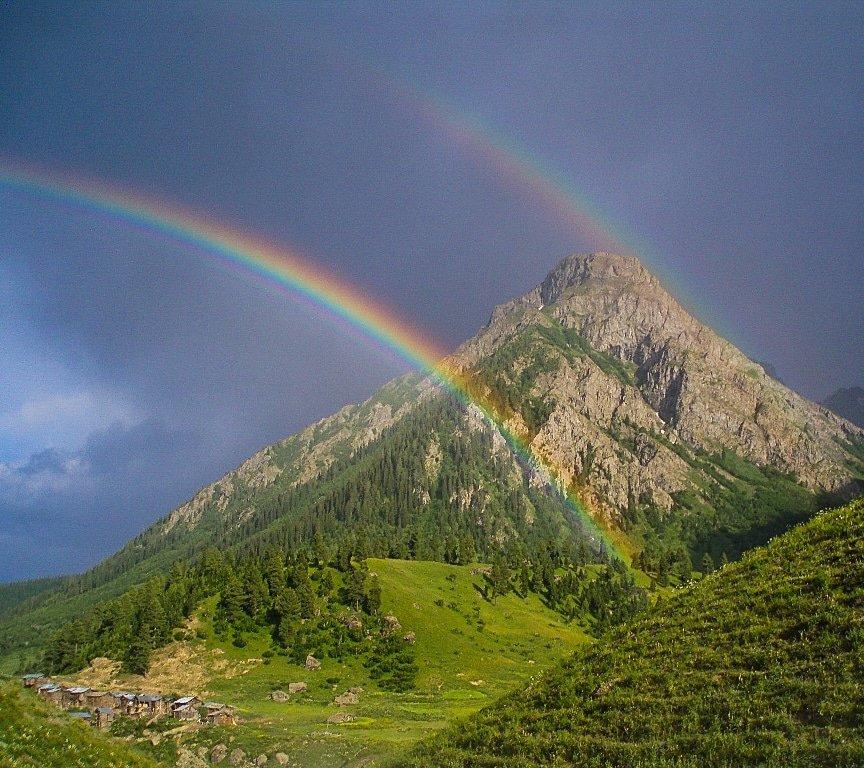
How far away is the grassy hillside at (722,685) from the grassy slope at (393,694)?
22706 millimetres

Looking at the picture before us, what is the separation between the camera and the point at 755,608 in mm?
26109

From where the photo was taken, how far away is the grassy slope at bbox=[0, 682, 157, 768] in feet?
72.2

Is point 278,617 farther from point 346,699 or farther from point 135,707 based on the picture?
point 135,707

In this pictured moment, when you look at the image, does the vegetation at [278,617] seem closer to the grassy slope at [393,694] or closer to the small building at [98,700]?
the grassy slope at [393,694]

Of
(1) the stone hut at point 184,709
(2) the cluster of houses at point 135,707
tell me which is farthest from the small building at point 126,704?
(1) the stone hut at point 184,709

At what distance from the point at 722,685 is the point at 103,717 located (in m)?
64.8

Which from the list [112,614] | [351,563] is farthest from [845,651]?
[112,614]

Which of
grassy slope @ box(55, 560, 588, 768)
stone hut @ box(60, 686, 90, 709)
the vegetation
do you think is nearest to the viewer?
grassy slope @ box(55, 560, 588, 768)

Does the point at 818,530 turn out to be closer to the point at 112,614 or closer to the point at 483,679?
the point at 483,679

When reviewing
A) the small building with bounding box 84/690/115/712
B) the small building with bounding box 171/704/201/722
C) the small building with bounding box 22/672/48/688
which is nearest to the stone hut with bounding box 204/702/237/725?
the small building with bounding box 171/704/201/722

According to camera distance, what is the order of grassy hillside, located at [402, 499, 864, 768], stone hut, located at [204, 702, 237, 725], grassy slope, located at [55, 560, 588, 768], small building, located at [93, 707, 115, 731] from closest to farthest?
Result: grassy hillside, located at [402, 499, 864, 768]
grassy slope, located at [55, 560, 588, 768]
small building, located at [93, 707, 115, 731]
stone hut, located at [204, 702, 237, 725]

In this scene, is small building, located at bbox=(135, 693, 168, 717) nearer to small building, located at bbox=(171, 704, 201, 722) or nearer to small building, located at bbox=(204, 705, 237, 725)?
small building, located at bbox=(171, 704, 201, 722)

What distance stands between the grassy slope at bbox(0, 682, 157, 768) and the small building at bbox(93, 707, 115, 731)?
34192 millimetres

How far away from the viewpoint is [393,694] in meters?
88.6
